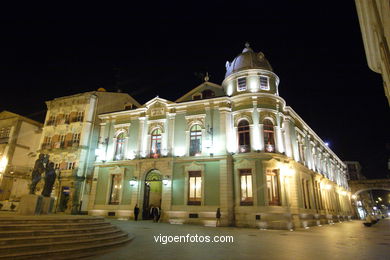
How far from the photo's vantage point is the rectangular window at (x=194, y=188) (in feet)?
72.9

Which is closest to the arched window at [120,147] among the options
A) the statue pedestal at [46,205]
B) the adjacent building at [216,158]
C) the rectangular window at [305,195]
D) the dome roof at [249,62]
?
the adjacent building at [216,158]

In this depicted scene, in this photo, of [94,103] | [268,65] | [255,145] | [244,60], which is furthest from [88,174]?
[268,65]

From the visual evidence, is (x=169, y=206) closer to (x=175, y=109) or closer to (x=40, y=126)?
(x=175, y=109)

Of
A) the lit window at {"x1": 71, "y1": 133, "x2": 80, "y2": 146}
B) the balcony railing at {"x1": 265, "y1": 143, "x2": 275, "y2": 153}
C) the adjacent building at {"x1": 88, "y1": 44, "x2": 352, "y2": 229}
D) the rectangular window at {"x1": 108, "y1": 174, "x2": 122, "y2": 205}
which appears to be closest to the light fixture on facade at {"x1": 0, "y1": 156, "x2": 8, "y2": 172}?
the lit window at {"x1": 71, "y1": 133, "x2": 80, "y2": 146}

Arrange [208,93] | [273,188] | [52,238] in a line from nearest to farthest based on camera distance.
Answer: [52,238]
[273,188]
[208,93]

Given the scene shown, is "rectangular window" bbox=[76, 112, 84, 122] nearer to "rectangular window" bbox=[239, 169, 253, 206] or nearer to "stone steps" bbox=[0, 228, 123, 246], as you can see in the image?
"rectangular window" bbox=[239, 169, 253, 206]

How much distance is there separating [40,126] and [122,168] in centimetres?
2194

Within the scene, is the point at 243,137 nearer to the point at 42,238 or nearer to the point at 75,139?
the point at 42,238

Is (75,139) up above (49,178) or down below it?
above

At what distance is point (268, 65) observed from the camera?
25.9 m

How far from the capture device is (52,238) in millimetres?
8570

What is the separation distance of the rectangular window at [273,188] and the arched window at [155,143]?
36.2 ft

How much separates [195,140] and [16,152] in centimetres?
2759

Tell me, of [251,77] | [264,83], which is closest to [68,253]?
[251,77]
